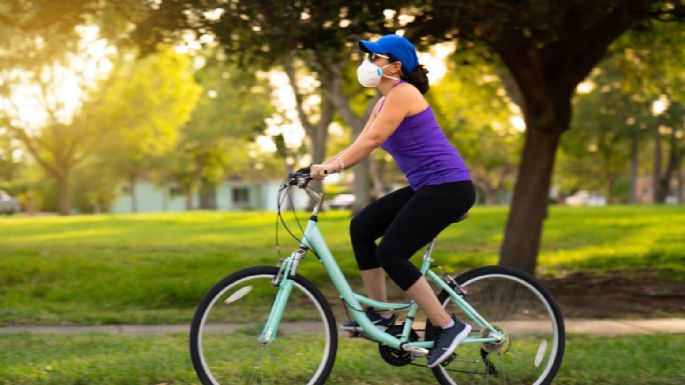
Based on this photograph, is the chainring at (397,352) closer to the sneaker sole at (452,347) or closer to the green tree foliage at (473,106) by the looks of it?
the sneaker sole at (452,347)

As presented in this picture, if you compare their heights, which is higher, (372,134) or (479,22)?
(479,22)

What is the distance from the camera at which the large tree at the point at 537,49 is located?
26.9ft

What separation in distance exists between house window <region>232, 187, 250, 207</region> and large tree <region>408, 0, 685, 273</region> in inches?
2966

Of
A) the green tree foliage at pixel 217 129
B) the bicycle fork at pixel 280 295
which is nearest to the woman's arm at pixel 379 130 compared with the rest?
the bicycle fork at pixel 280 295

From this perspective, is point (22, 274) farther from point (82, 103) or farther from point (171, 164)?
point (171, 164)

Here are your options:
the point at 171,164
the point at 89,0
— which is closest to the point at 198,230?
the point at 89,0

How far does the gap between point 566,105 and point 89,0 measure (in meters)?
5.46

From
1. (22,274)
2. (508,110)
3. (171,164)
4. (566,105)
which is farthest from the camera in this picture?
(171,164)

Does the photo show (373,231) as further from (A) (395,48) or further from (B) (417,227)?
(A) (395,48)

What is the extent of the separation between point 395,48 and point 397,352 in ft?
5.14

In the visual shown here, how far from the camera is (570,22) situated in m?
9.44

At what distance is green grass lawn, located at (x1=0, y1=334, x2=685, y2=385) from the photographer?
5.11 meters

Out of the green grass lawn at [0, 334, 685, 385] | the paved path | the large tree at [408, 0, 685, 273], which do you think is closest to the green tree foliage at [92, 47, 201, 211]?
the large tree at [408, 0, 685, 273]

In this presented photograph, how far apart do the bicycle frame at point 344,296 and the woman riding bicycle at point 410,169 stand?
7 cm
